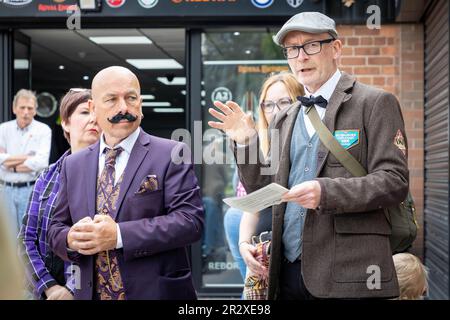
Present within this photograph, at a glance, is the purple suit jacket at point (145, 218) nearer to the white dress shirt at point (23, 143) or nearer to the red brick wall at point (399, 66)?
the red brick wall at point (399, 66)

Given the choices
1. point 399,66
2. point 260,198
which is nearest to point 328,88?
point 260,198

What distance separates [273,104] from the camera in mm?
3664

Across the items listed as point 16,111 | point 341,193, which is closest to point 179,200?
point 341,193

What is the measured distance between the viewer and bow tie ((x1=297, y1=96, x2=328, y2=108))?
255 cm

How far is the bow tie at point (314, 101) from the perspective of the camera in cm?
255

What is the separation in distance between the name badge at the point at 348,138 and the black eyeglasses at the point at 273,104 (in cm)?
119

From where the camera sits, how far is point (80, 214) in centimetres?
257

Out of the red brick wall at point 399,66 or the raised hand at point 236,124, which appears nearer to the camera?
the raised hand at point 236,124

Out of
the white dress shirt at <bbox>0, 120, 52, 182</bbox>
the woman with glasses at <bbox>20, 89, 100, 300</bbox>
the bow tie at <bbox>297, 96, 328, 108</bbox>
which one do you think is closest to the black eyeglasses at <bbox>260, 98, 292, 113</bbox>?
the woman with glasses at <bbox>20, 89, 100, 300</bbox>

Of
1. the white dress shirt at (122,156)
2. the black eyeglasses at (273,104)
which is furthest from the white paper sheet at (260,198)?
the black eyeglasses at (273,104)

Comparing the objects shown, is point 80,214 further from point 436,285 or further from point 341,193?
point 436,285

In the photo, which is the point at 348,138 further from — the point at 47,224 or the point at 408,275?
the point at 47,224
